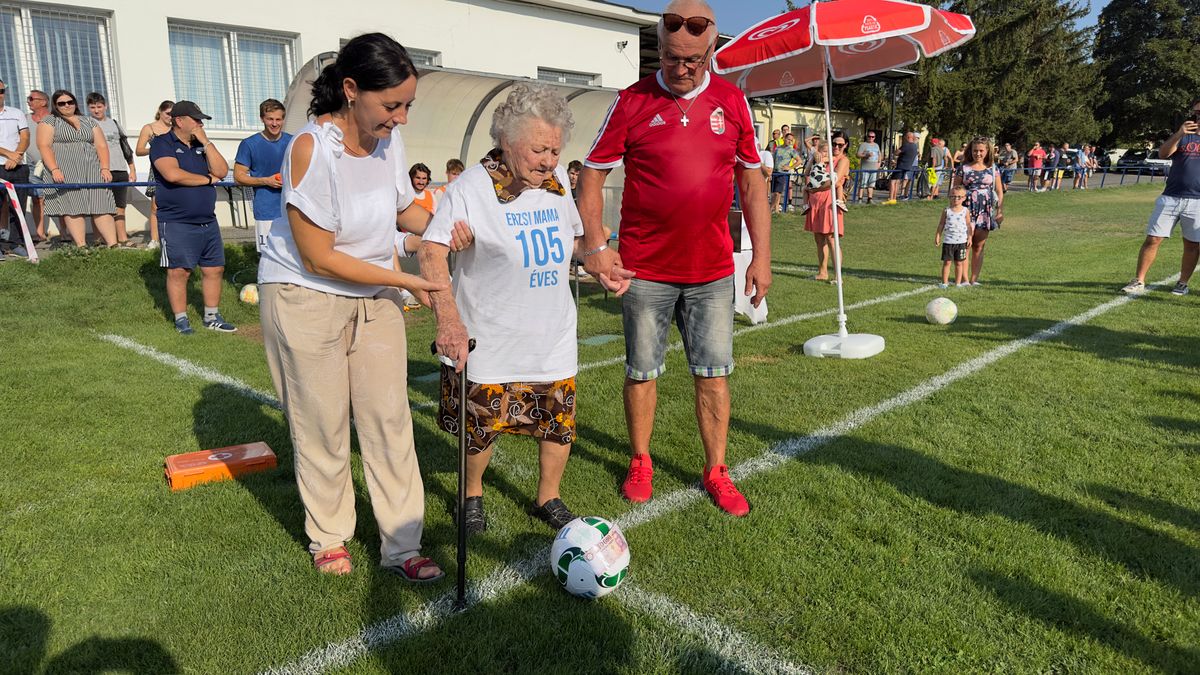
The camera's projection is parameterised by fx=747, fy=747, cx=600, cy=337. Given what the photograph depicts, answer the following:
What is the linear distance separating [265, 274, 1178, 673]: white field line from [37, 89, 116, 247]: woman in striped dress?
9.33m

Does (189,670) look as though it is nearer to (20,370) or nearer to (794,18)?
(20,370)

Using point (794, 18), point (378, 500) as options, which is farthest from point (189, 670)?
point (794, 18)

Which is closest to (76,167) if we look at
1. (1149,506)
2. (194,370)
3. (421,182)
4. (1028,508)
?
(421,182)

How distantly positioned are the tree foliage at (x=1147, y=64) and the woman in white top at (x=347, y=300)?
196 feet

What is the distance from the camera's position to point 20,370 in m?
5.85

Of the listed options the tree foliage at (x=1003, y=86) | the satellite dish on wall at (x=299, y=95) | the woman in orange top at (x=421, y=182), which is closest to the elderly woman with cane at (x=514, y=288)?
the woman in orange top at (x=421, y=182)

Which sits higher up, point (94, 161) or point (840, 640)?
point (94, 161)

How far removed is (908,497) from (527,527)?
1942mm

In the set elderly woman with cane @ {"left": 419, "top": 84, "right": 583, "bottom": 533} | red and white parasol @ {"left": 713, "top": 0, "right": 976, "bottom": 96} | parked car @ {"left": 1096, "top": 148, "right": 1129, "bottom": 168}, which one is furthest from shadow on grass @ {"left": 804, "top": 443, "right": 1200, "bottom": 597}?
parked car @ {"left": 1096, "top": 148, "right": 1129, "bottom": 168}

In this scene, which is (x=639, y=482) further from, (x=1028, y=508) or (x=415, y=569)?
(x=1028, y=508)

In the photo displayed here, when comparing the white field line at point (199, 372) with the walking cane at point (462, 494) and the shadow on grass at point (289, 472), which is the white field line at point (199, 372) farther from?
the walking cane at point (462, 494)

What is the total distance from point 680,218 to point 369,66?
5.24 feet

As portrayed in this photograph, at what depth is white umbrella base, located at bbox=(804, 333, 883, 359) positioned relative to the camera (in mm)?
6504

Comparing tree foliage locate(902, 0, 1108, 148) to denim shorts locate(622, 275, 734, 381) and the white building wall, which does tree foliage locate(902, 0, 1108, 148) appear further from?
denim shorts locate(622, 275, 734, 381)
